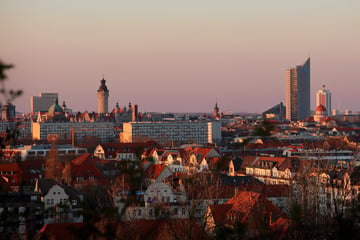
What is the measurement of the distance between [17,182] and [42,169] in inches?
335

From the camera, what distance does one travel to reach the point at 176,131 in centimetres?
11612

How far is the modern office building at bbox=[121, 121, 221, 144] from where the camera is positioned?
369ft

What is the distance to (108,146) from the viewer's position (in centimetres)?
7556

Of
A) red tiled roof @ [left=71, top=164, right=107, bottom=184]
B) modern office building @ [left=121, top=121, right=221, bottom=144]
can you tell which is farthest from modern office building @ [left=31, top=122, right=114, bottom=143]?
red tiled roof @ [left=71, top=164, right=107, bottom=184]

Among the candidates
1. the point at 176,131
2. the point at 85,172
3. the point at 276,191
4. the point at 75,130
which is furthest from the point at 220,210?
the point at 75,130

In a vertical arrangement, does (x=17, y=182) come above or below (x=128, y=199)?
below

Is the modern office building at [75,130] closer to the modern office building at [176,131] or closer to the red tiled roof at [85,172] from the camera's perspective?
the modern office building at [176,131]

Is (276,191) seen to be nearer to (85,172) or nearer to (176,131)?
(85,172)

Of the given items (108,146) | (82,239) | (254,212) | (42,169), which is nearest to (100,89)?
(108,146)

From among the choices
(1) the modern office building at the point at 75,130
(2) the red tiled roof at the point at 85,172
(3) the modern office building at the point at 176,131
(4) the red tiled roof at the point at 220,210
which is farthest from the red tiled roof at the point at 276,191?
(1) the modern office building at the point at 75,130

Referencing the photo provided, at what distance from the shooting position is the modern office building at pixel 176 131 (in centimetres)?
11238

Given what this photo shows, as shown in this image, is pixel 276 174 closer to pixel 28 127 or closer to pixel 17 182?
pixel 17 182

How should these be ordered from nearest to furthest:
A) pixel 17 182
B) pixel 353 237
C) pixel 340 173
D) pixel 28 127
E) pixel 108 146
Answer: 1. pixel 353 237
2. pixel 340 173
3. pixel 17 182
4. pixel 108 146
5. pixel 28 127

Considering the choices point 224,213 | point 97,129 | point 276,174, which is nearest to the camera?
point 224,213
